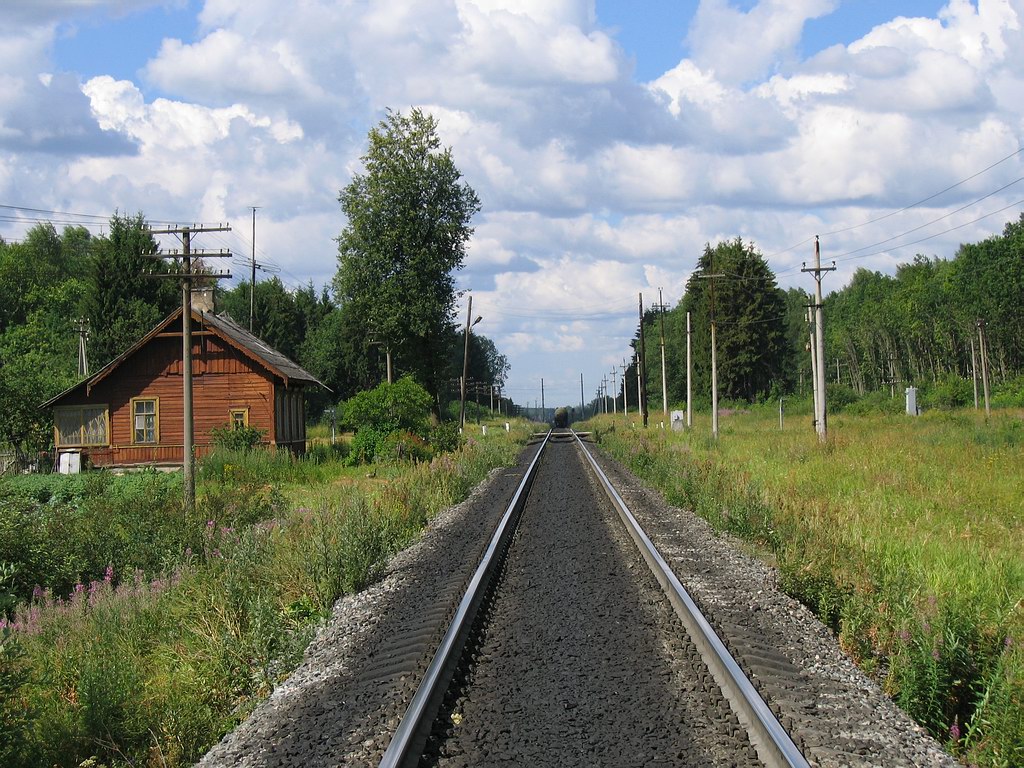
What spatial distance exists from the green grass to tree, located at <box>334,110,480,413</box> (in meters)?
21.7

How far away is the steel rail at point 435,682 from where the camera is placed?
17.0 ft

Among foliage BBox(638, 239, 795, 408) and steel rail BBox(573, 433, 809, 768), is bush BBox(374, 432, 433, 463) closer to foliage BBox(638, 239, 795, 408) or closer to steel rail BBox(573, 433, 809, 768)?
steel rail BBox(573, 433, 809, 768)

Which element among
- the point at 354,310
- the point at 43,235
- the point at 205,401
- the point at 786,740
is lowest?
the point at 786,740

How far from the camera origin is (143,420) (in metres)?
34.8

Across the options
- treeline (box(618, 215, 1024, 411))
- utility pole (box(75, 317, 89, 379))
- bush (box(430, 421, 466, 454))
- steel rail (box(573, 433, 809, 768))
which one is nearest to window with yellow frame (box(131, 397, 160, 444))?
bush (box(430, 421, 466, 454))

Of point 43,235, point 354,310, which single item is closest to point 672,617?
point 354,310

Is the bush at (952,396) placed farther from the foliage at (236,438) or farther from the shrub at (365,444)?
the foliage at (236,438)

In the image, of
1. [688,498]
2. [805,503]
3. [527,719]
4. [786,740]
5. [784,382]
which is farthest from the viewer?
[784,382]

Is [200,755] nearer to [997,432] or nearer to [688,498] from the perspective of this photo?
[688,498]

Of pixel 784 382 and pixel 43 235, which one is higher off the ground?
pixel 43 235

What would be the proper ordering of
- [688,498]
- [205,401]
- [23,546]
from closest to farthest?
[23,546]
[688,498]
[205,401]

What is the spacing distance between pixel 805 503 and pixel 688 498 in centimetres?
338

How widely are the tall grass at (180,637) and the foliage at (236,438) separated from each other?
14838 mm

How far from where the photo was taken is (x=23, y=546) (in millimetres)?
13555
